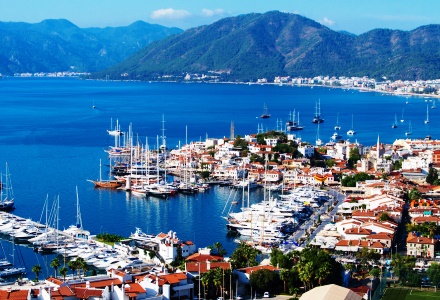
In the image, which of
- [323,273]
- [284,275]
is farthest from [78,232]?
[323,273]

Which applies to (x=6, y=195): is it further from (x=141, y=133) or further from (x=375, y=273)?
(x=141, y=133)

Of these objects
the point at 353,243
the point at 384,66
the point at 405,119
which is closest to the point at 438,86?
the point at 384,66

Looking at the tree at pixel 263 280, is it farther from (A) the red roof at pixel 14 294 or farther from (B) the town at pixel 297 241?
(A) the red roof at pixel 14 294

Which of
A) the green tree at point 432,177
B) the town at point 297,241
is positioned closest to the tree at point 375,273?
the town at point 297,241

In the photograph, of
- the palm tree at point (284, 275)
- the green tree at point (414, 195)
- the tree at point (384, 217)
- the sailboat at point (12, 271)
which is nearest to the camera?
the palm tree at point (284, 275)

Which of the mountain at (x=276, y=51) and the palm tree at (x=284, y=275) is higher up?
the mountain at (x=276, y=51)
